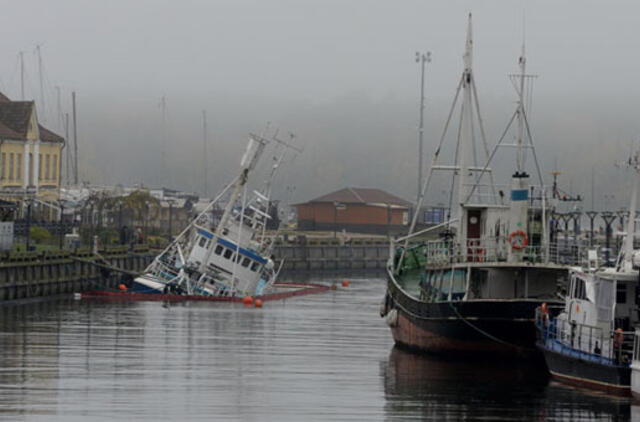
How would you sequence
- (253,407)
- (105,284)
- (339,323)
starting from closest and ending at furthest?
(253,407), (339,323), (105,284)

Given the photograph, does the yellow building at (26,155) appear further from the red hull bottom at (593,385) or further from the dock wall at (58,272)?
the red hull bottom at (593,385)

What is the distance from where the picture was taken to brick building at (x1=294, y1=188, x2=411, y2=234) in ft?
519

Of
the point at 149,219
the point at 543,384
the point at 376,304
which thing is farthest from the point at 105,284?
the point at 149,219

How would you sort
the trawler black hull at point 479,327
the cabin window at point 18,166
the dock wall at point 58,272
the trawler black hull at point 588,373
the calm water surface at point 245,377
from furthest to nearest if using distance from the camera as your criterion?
the cabin window at point 18,166
the dock wall at point 58,272
the trawler black hull at point 479,327
the trawler black hull at point 588,373
the calm water surface at point 245,377

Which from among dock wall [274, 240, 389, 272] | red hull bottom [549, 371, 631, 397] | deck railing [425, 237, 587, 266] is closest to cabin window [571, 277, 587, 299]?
red hull bottom [549, 371, 631, 397]

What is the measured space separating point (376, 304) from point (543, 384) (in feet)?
127

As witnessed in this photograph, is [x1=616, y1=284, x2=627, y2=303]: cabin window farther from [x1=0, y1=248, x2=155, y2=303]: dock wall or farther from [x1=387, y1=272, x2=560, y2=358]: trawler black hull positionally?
[x1=0, y1=248, x2=155, y2=303]: dock wall

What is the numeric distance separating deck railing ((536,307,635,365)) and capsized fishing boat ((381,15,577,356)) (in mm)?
2249

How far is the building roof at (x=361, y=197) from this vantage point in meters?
159

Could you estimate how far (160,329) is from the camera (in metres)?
56.3

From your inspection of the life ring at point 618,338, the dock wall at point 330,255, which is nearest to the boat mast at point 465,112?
the life ring at point 618,338

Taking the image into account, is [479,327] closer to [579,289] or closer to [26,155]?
[579,289]

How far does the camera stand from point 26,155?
10062 centimetres

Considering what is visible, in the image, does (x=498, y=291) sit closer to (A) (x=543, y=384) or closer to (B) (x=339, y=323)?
(A) (x=543, y=384)
